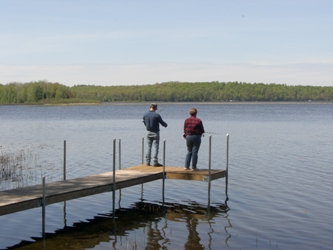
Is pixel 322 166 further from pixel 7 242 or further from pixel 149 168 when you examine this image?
pixel 7 242

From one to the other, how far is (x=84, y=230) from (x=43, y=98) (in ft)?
445

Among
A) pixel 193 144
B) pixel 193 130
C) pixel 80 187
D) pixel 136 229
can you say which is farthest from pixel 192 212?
pixel 80 187

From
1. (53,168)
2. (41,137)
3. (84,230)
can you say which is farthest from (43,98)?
(84,230)

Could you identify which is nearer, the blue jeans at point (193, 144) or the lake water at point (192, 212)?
the lake water at point (192, 212)

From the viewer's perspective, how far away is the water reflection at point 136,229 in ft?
40.0

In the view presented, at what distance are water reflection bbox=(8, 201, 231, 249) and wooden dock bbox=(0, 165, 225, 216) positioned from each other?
778 millimetres

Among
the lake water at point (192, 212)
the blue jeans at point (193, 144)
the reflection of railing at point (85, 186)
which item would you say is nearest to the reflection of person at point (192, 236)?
the lake water at point (192, 212)

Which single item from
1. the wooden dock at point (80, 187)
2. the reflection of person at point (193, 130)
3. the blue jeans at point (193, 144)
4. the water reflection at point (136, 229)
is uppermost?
the reflection of person at point (193, 130)

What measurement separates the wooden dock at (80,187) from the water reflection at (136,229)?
778 mm

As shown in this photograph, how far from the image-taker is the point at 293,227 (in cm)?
1365

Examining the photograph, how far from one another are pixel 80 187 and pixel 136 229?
5.51ft

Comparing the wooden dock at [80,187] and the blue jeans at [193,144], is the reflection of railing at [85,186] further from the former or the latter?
the blue jeans at [193,144]

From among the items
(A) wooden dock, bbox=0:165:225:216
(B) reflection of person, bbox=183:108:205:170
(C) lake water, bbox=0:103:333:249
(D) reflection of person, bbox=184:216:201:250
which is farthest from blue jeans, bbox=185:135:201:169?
(D) reflection of person, bbox=184:216:201:250

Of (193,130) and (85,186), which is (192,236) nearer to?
(85,186)
